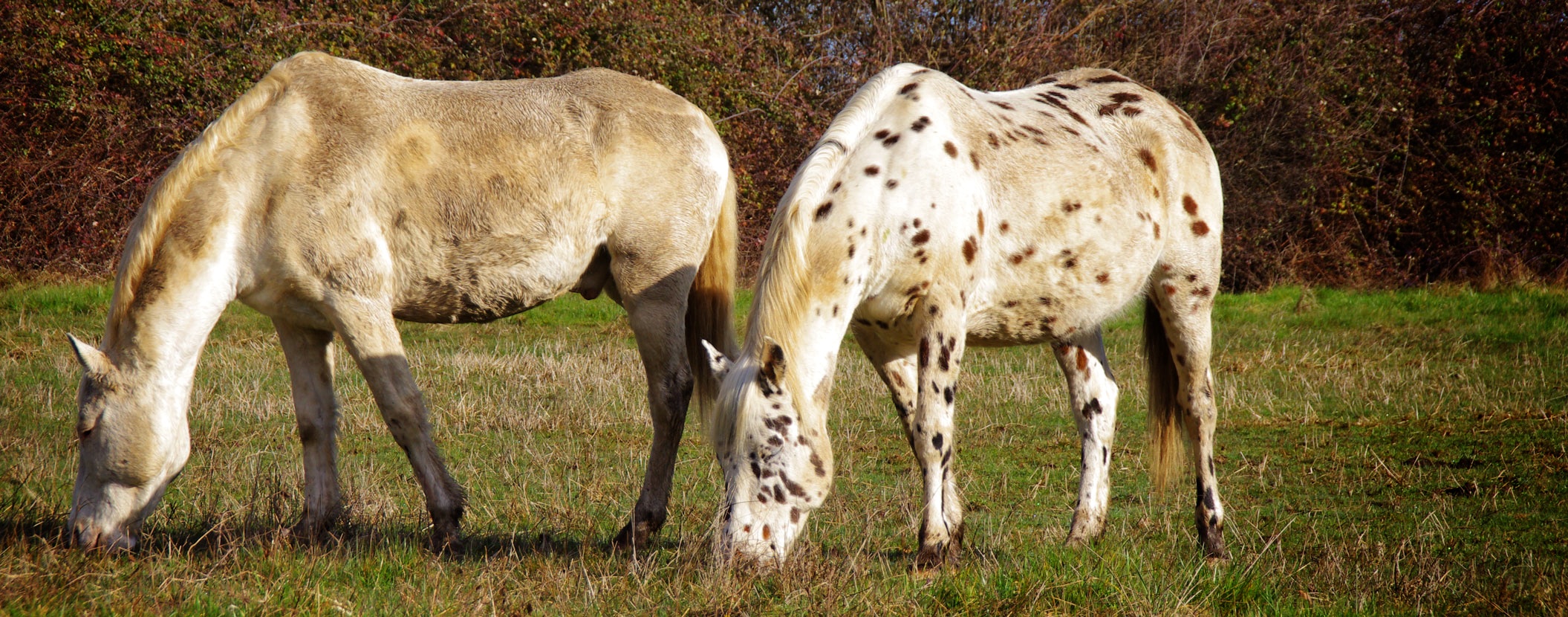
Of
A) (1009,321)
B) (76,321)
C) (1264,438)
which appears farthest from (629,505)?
(76,321)

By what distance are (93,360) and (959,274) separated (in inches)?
126

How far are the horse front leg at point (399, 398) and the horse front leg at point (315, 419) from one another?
0.46 meters

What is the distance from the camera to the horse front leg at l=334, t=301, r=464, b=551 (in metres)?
4.48

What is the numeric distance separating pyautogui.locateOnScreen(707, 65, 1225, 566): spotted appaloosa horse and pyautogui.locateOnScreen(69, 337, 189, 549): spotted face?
7.18 feet

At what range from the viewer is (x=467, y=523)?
4.98 metres

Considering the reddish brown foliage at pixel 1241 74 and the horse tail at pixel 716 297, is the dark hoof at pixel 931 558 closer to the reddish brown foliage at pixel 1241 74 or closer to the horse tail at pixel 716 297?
the horse tail at pixel 716 297

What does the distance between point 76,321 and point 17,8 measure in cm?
383

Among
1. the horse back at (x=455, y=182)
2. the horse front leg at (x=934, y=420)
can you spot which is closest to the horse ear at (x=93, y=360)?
the horse back at (x=455, y=182)

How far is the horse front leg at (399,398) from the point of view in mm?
4480

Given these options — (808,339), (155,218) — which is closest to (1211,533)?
(808,339)

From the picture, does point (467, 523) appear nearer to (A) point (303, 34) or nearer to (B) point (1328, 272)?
(A) point (303, 34)

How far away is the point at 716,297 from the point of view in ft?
17.9

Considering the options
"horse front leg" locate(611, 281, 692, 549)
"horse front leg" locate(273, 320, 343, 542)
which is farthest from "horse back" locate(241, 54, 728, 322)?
"horse front leg" locate(273, 320, 343, 542)

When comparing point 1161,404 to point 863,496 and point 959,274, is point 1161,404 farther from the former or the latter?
point 959,274
